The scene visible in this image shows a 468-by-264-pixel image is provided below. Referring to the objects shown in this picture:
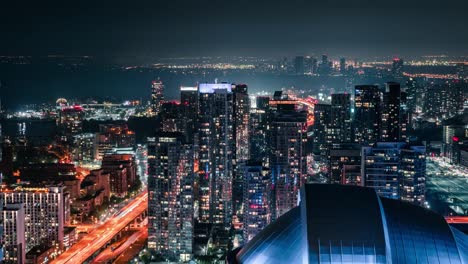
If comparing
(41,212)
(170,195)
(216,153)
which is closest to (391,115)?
(216,153)

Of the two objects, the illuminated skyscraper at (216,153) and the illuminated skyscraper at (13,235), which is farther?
the illuminated skyscraper at (216,153)

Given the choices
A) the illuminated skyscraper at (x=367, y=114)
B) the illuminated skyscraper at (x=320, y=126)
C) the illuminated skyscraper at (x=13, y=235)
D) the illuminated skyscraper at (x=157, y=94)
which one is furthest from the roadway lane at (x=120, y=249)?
the illuminated skyscraper at (x=157, y=94)

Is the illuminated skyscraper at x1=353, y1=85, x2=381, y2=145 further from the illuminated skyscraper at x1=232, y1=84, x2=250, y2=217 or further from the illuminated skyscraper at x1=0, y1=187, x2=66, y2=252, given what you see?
the illuminated skyscraper at x1=0, y1=187, x2=66, y2=252

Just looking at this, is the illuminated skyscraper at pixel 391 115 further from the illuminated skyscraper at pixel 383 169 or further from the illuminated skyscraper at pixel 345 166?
the illuminated skyscraper at pixel 383 169

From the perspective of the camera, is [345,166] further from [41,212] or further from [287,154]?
[41,212]

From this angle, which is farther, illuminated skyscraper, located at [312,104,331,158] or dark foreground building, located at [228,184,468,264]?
illuminated skyscraper, located at [312,104,331,158]

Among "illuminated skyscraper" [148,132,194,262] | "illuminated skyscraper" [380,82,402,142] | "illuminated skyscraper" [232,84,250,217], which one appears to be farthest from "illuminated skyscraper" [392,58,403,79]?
"illuminated skyscraper" [148,132,194,262]
